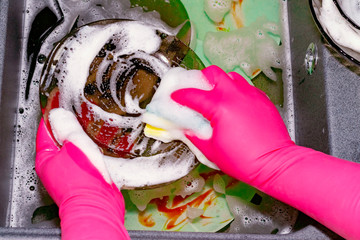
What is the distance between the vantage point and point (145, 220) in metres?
1.08

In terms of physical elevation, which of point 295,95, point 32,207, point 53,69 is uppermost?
point 53,69

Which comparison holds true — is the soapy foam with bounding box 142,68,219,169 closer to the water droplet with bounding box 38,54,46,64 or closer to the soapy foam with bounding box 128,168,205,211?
the soapy foam with bounding box 128,168,205,211

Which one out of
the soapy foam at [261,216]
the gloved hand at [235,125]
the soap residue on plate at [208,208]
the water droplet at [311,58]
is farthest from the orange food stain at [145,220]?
the water droplet at [311,58]

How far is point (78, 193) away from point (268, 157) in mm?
368

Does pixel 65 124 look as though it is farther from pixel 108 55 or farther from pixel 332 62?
pixel 332 62

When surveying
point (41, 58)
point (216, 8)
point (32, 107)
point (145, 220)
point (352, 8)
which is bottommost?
point (145, 220)

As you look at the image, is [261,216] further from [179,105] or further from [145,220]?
[179,105]

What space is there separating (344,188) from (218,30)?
2.06 feet

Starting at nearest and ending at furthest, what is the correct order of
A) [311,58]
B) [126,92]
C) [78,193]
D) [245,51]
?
[78,193] → [126,92] → [311,58] → [245,51]

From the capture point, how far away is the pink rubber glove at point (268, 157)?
72 centimetres

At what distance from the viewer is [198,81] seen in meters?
0.87

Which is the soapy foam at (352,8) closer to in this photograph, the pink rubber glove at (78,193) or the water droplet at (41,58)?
the pink rubber glove at (78,193)

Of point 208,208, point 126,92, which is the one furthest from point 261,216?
point 126,92

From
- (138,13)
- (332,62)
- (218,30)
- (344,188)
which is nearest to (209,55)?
(218,30)
